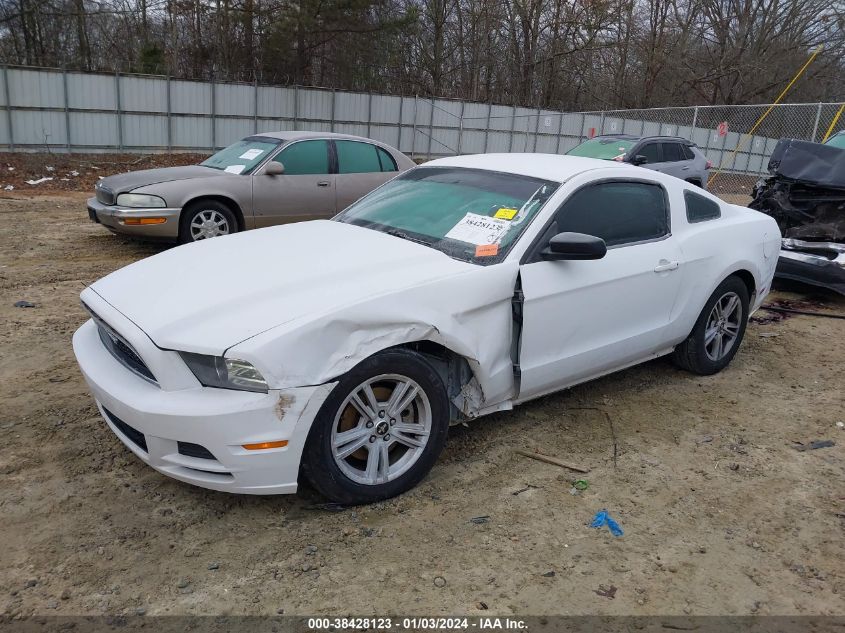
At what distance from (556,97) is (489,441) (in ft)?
111

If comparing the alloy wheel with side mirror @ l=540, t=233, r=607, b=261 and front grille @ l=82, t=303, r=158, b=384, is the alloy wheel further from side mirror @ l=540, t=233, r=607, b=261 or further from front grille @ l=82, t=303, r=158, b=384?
front grille @ l=82, t=303, r=158, b=384

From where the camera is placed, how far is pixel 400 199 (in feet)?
14.3

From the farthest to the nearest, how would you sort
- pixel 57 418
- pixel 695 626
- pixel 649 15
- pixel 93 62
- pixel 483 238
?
1. pixel 649 15
2. pixel 93 62
3. pixel 57 418
4. pixel 483 238
5. pixel 695 626

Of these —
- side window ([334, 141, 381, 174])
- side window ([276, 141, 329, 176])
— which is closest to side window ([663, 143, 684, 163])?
side window ([334, 141, 381, 174])

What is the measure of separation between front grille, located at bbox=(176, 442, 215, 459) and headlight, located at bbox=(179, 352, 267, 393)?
10.6 inches

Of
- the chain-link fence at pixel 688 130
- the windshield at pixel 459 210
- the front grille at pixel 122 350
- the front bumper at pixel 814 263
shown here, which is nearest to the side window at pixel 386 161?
the windshield at pixel 459 210

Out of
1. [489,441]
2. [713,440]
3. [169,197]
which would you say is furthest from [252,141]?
[713,440]

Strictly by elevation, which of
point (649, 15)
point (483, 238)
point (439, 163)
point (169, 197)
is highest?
point (649, 15)

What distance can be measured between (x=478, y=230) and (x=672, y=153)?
1138 cm

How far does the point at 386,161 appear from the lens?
9.13 metres

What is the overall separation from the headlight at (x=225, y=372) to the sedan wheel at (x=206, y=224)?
5.29 meters

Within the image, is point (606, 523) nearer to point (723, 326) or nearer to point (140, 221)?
point (723, 326)

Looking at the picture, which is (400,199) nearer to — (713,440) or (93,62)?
(713,440)

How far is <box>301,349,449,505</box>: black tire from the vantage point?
2.91 meters
